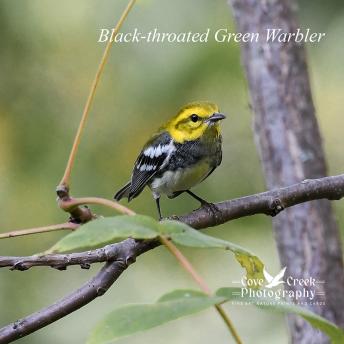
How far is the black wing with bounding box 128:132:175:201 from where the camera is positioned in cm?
348

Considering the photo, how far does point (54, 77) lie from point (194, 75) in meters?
1.10

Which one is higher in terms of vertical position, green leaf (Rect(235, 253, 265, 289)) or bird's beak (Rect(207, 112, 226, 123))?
bird's beak (Rect(207, 112, 226, 123))

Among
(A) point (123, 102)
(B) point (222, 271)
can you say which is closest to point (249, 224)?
(B) point (222, 271)

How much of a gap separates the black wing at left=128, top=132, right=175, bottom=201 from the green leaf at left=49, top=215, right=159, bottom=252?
96.7 inches

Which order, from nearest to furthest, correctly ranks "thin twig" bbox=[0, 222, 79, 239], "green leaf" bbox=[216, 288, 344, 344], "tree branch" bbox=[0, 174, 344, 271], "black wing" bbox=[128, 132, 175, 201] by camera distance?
"green leaf" bbox=[216, 288, 344, 344], "thin twig" bbox=[0, 222, 79, 239], "tree branch" bbox=[0, 174, 344, 271], "black wing" bbox=[128, 132, 175, 201]

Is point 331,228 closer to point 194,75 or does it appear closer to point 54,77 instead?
point 194,75

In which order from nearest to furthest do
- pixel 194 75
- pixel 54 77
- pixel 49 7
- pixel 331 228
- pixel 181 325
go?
pixel 331 228 < pixel 194 75 < pixel 49 7 < pixel 54 77 < pixel 181 325

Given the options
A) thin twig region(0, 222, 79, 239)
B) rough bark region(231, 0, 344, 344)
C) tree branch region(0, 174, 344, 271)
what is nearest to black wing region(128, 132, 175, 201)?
rough bark region(231, 0, 344, 344)

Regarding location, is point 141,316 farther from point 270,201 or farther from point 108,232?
point 270,201

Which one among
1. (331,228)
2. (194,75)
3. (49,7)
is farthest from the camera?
(49,7)

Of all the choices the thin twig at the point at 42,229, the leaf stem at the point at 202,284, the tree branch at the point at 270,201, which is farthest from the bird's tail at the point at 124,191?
the leaf stem at the point at 202,284

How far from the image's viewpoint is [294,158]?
10.1 feet

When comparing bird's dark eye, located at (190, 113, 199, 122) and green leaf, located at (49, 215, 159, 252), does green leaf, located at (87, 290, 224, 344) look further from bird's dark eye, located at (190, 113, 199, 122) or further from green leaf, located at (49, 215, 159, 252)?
bird's dark eye, located at (190, 113, 199, 122)

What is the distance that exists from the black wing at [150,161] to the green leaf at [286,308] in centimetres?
244
